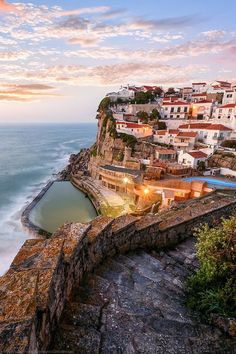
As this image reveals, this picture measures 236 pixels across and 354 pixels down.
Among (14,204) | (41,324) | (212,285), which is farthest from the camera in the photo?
(14,204)

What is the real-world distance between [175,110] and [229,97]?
516 inches

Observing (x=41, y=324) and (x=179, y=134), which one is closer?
(x=41, y=324)

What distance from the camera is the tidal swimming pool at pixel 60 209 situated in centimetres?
2928

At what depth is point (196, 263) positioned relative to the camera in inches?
267

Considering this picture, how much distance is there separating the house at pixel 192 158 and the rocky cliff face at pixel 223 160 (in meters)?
1.47

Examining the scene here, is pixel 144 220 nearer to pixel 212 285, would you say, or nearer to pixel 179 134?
pixel 212 285

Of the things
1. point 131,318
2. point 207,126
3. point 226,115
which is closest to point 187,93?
point 226,115

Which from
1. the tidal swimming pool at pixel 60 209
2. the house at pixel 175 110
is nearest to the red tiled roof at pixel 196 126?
the house at pixel 175 110

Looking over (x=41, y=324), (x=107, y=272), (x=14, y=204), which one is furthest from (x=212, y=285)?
(x=14, y=204)

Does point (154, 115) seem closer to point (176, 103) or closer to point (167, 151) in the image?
point (176, 103)

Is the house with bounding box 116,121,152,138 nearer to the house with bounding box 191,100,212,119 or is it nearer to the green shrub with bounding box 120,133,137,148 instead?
the green shrub with bounding box 120,133,137,148

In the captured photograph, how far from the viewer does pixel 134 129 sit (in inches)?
1914

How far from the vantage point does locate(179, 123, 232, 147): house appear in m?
43.1

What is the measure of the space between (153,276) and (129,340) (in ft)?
7.79
